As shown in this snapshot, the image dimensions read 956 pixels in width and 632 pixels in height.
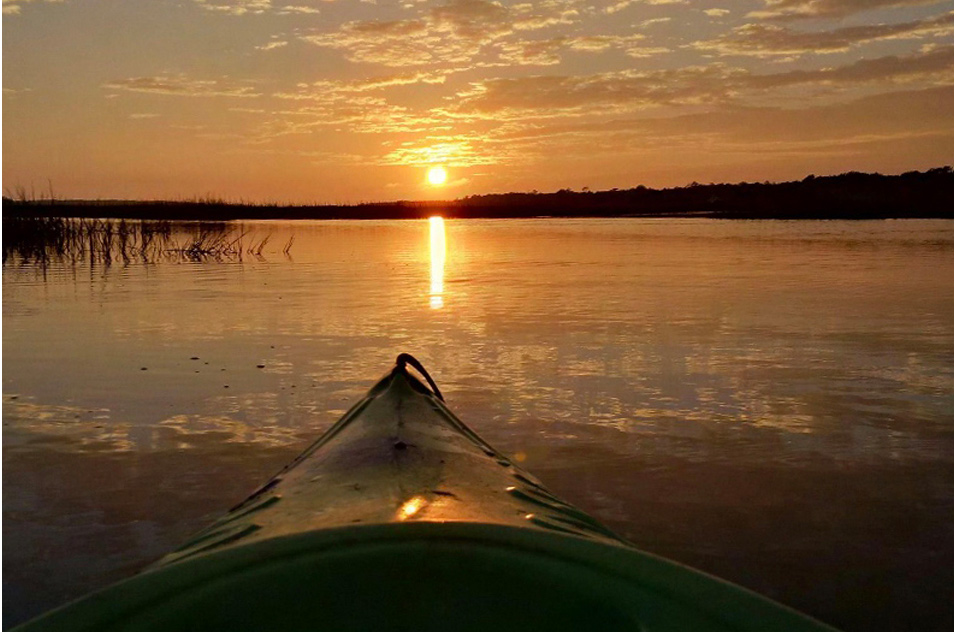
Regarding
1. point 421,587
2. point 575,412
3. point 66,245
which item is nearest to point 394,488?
point 421,587

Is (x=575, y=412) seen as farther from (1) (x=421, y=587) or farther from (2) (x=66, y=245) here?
(2) (x=66, y=245)

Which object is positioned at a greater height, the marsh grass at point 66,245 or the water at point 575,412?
the marsh grass at point 66,245

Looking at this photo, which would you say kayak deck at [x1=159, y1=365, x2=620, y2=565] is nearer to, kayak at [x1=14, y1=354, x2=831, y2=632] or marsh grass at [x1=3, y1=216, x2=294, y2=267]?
kayak at [x1=14, y1=354, x2=831, y2=632]

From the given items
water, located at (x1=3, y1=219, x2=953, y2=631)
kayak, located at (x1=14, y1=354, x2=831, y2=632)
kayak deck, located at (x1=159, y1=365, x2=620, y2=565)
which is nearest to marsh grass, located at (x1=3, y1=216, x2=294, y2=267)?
water, located at (x1=3, y1=219, x2=953, y2=631)

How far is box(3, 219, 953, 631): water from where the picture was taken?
4102 millimetres

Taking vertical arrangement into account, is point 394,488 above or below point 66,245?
below

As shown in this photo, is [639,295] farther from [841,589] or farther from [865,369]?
[841,589]

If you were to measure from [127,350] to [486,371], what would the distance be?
4.04 m

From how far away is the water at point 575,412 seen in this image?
4102mm

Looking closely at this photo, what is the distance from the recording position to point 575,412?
21.4ft

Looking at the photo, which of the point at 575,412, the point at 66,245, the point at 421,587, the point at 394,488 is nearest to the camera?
the point at 421,587

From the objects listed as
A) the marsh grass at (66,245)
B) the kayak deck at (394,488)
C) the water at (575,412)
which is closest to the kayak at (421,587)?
the kayak deck at (394,488)

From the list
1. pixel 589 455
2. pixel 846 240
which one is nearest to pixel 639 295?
pixel 589 455

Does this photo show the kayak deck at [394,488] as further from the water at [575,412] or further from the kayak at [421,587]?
the water at [575,412]
